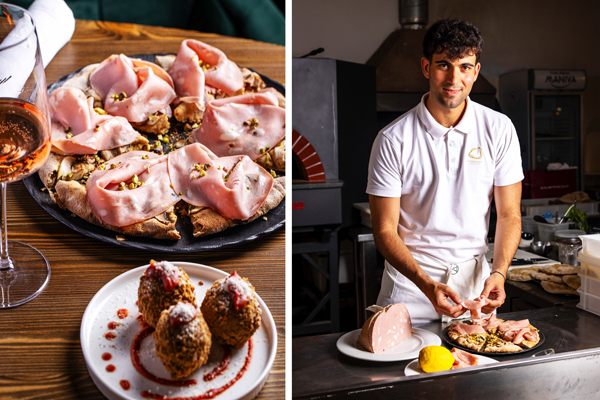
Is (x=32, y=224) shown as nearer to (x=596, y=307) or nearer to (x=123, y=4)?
(x=596, y=307)

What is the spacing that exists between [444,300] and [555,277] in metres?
0.59

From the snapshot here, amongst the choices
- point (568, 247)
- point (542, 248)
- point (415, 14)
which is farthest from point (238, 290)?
point (415, 14)

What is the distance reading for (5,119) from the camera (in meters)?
0.73

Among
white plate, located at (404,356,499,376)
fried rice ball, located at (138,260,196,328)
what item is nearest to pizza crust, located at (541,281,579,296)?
white plate, located at (404,356,499,376)

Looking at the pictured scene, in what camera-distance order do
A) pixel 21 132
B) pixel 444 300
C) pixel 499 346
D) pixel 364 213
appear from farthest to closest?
pixel 364 213
pixel 444 300
pixel 499 346
pixel 21 132

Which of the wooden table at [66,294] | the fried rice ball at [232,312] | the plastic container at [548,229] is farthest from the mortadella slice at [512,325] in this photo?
the plastic container at [548,229]

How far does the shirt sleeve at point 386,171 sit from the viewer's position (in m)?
1.39

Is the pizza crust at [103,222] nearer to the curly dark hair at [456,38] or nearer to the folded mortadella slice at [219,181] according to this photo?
the folded mortadella slice at [219,181]

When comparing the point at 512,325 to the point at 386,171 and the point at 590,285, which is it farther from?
the point at 386,171

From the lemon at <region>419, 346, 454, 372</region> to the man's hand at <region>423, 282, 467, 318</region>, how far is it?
220 mm

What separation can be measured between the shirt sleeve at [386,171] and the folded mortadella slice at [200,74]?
466 millimetres

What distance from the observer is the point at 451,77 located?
1316mm

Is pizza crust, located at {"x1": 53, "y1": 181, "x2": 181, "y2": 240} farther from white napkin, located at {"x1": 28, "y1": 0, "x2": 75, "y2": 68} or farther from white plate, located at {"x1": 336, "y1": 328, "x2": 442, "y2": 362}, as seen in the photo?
white napkin, located at {"x1": 28, "y1": 0, "x2": 75, "y2": 68}

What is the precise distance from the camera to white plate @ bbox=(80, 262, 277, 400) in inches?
24.1
